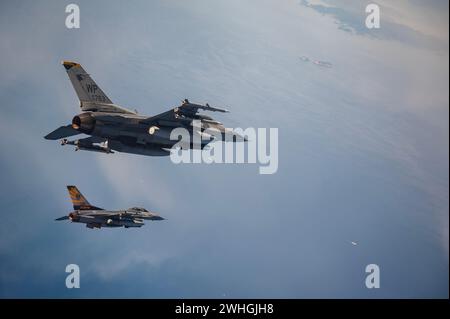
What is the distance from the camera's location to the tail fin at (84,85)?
28.9 m

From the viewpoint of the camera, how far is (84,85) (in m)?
29.0

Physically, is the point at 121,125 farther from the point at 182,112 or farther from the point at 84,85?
the point at 182,112

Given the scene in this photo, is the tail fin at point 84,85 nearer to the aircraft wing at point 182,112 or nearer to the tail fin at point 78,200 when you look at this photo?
the aircraft wing at point 182,112

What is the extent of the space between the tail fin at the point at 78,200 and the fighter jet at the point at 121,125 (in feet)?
17.0

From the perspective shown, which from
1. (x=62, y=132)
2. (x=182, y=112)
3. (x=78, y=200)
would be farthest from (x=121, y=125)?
(x=78, y=200)

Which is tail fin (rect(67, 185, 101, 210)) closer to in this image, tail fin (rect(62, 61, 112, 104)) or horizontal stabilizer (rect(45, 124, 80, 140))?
horizontal stabilizer (rect(45, 124, 80, 140))

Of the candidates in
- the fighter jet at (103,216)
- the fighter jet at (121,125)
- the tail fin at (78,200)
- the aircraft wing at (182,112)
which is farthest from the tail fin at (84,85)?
the tail fin at (78,200)

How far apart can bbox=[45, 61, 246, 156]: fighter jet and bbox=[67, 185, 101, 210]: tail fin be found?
518 cm

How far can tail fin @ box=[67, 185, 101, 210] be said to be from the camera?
Result: 1339 inches
